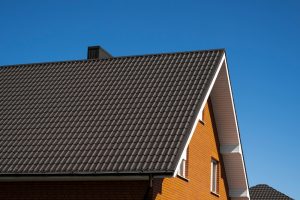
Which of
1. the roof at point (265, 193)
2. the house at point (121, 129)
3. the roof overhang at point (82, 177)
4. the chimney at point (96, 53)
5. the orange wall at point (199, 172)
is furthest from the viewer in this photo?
the roof at point (265, 193)

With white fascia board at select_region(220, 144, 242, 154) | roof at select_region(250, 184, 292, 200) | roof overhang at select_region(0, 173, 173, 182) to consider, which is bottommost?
roof overhang at select_region(0, 173, 173, 182)

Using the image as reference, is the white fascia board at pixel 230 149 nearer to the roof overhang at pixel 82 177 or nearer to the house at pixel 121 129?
the house at pixel 121 129

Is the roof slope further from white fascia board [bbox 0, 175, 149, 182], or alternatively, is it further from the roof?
the roof

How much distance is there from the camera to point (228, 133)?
1678cm

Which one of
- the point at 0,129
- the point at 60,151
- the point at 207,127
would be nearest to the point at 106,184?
the point at 60,151

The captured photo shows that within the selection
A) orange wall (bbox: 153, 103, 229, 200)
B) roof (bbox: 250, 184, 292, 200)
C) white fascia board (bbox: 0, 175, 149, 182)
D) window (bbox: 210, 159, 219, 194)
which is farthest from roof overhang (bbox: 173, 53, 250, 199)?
roof (bbox: 250, 184, 292, 200)

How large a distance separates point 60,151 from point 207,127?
17.1ft

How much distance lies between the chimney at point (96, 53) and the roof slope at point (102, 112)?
101 centimetres

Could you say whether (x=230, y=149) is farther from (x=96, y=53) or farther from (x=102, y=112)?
(x=96, y=53)

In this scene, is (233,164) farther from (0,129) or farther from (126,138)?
(0,129)

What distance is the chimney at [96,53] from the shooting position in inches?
721

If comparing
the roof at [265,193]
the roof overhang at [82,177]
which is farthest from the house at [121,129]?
the roof at [265,193]

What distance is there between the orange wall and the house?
0.09 ft

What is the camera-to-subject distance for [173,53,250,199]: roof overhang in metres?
15.8
